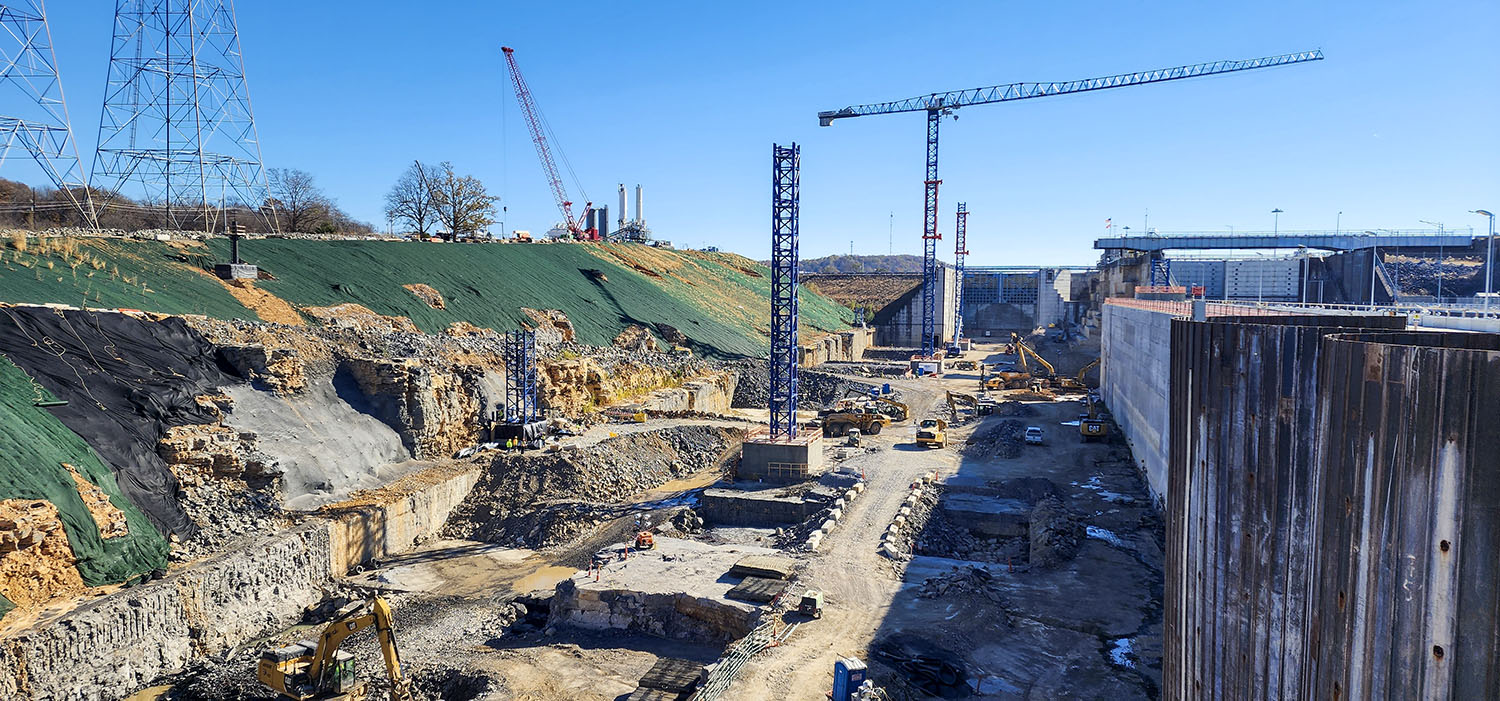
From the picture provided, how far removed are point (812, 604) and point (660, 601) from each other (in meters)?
4.16

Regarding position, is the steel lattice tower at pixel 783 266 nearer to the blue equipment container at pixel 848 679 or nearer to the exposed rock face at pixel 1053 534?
the exposed rock face at pixel 1053 534

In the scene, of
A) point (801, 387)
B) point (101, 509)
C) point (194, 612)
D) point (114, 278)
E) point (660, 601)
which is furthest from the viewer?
point (801, 387)

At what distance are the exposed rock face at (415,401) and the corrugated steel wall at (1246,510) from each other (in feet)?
95.5

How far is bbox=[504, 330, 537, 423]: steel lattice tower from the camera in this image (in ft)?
120

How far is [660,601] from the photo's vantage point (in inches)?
881

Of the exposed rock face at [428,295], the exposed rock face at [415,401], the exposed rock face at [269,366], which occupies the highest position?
the exposed rock face at [428,295]

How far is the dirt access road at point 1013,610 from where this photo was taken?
17.5m

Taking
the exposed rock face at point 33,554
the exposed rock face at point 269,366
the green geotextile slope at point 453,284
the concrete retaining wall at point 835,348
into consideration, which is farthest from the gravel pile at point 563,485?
the concrete retaining wall at point 835,348

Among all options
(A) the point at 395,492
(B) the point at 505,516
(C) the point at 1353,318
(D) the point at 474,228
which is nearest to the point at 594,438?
(B) the point at 505,516

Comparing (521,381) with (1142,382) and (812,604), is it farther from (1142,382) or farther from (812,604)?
(1142,382)

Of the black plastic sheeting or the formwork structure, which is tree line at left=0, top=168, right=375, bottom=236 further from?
the formwork structure

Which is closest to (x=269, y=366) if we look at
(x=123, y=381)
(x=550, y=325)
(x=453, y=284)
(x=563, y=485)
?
(x=123, y=381)

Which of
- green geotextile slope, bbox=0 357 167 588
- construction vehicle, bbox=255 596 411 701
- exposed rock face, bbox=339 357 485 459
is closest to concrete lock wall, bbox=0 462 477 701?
green geotextile slope, bbox=0 357 167 588

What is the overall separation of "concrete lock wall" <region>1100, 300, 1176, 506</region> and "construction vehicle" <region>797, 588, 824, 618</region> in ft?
32.0
